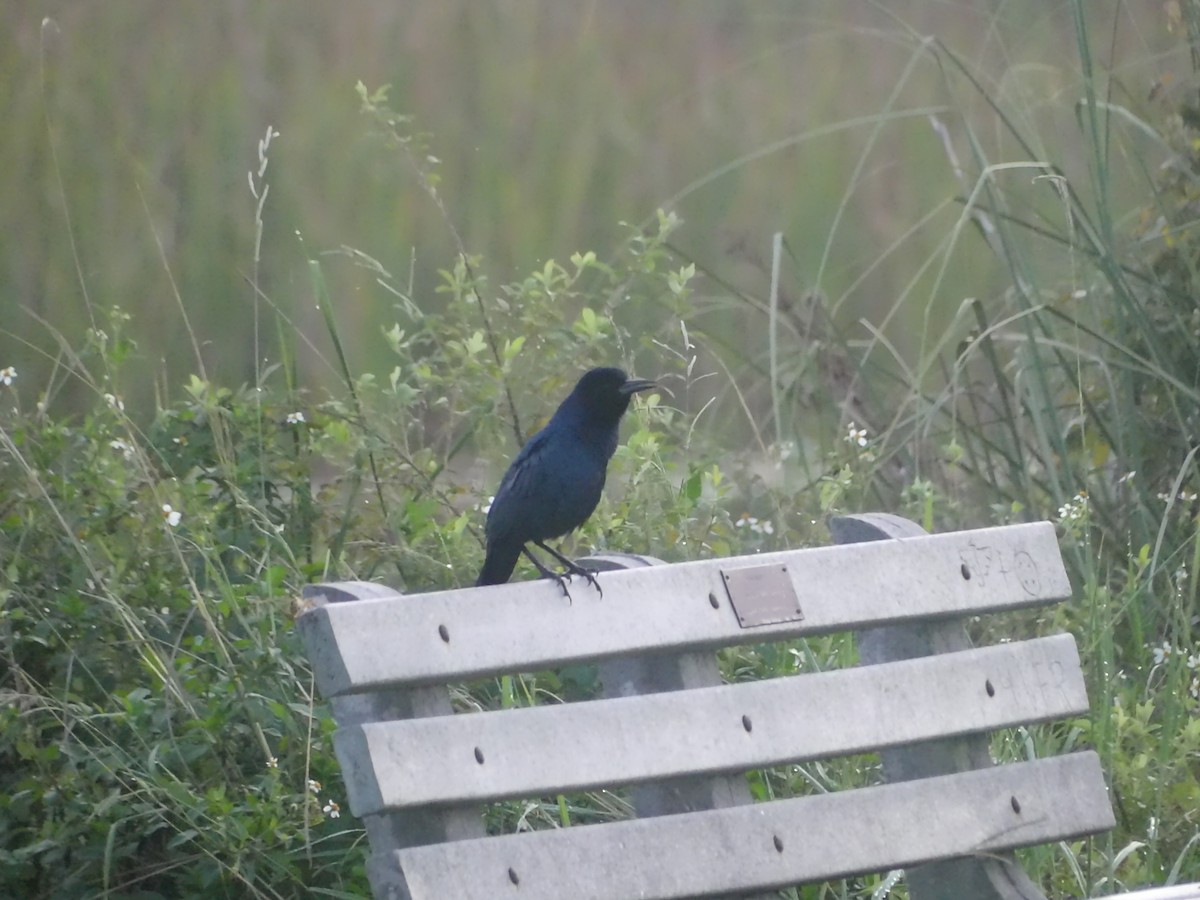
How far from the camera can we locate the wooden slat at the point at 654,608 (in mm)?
1847

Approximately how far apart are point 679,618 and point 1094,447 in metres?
1.72

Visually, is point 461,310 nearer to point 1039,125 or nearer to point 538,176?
point 538,176

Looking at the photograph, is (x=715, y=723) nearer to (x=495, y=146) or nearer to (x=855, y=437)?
(x=855, y=437)

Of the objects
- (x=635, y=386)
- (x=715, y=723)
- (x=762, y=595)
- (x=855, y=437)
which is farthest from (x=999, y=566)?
(x=855, y=437)

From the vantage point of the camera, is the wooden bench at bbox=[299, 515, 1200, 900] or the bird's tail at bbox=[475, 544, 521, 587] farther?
the bird's tail at bbox=[475, 544, 521, 587]

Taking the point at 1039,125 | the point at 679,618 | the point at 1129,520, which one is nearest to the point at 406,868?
the point at 679,618

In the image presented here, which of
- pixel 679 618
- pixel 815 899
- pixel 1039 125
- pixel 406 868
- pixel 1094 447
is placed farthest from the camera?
pixel 1039 125

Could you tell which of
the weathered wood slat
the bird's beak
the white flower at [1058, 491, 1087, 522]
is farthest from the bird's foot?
the white flower at [1058, 491, 1087, 522]

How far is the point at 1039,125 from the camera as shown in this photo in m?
4.15

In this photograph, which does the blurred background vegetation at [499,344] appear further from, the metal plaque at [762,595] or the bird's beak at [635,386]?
the metal plaque at [762,595]

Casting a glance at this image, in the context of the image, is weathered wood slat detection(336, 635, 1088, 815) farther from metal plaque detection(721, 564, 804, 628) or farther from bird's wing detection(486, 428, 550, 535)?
bird's wing detection(486, 428, 550, 535)

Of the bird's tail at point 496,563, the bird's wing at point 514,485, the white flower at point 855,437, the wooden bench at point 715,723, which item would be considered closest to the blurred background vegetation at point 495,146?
the white flower at point 855,437

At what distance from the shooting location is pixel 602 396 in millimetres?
2729

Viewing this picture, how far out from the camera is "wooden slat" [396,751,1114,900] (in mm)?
1866
